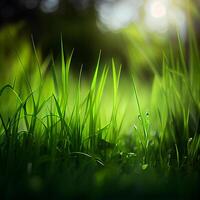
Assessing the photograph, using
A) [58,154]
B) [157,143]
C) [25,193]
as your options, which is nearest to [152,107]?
[157,143]

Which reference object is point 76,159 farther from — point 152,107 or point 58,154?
point 152,107

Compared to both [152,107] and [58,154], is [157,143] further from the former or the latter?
[58,154]

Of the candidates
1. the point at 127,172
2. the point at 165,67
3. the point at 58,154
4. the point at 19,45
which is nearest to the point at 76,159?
the point at 58,154

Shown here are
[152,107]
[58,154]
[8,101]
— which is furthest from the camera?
[8,101]

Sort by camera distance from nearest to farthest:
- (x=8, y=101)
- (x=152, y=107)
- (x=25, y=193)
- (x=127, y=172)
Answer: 1. (x=25, y=193)
2. (x=127, y=172)
3. (x=152, y=107)
4. (x=8, y=101)

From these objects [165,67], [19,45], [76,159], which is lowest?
[76,159]

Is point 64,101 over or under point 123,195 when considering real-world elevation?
over

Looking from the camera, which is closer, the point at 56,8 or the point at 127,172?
the point at 127,172
